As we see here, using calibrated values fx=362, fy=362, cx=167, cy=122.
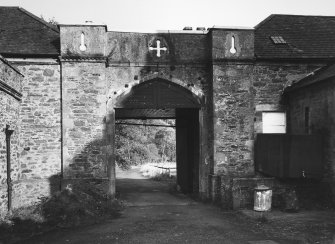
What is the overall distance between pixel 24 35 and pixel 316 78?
35.5 ft

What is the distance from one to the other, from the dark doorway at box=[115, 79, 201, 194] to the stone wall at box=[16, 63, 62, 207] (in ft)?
7.72

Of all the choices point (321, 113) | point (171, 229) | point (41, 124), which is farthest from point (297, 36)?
point (41, 124)

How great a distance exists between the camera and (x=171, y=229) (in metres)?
9.67

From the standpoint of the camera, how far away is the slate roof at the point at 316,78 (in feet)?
38.0

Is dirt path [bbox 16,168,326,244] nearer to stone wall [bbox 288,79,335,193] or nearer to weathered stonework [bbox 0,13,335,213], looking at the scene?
weathered stonework [bbox 0,13,335,213]

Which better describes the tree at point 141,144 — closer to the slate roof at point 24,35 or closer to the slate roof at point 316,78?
the slate roof at point 24,35

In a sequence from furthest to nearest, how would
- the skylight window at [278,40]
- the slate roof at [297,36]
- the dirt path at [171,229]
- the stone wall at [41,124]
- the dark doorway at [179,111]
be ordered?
1. the skylight window at [278,40]
2. the slate roof at [297,36]
3. the dark doorway at [179,111]
4. the stone wall at [41,124]
5. the dirt path at [171,229]

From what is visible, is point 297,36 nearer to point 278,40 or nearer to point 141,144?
point 278,40

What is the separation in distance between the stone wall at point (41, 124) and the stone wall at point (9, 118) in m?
0.34

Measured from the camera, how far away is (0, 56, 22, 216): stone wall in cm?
1079

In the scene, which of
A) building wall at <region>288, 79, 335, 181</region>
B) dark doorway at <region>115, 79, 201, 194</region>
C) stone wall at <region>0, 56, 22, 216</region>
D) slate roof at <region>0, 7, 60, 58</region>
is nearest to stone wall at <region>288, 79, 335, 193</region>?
building wall at <region>288, 79, 335, 181</region>

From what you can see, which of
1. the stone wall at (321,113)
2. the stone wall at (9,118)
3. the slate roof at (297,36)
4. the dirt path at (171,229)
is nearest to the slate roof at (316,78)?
the stone wall at (321,113)

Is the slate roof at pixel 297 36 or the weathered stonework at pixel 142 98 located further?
the slate roof at pixel 297 36

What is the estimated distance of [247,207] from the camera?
1253 centimetres
